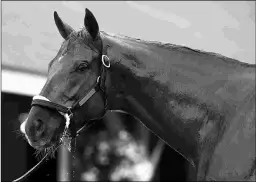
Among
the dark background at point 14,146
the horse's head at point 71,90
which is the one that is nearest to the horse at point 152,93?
the horse's head at point 71,90

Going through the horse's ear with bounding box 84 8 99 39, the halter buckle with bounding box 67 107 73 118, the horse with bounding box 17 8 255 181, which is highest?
the horse's ear with bounding box 84 8 99 39

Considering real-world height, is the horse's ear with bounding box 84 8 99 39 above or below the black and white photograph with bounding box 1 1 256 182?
above

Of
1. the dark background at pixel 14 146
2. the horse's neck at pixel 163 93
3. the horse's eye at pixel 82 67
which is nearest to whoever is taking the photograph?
the horse's neck at pixel 163 93

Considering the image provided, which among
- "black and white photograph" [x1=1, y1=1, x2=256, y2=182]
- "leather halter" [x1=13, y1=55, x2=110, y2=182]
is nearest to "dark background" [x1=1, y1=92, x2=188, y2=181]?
"black and white photograph" [x1=1, y1=1, x2=256, y2=182]

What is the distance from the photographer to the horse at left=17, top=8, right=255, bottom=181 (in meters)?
1.85

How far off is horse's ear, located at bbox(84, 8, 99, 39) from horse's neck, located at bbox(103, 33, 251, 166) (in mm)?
69

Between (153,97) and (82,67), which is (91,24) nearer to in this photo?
(82,67)

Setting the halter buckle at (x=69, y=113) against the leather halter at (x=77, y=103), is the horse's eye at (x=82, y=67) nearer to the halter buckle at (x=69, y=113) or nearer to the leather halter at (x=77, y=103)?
the leather halter at (x=77, y=103)

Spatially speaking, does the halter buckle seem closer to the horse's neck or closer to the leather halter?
the leather halter

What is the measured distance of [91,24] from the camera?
2076 mm

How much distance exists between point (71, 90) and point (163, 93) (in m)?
0.42

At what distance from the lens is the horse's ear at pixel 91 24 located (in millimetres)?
2051

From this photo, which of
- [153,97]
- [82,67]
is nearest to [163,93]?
[153,97]

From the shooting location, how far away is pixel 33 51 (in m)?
5.55
